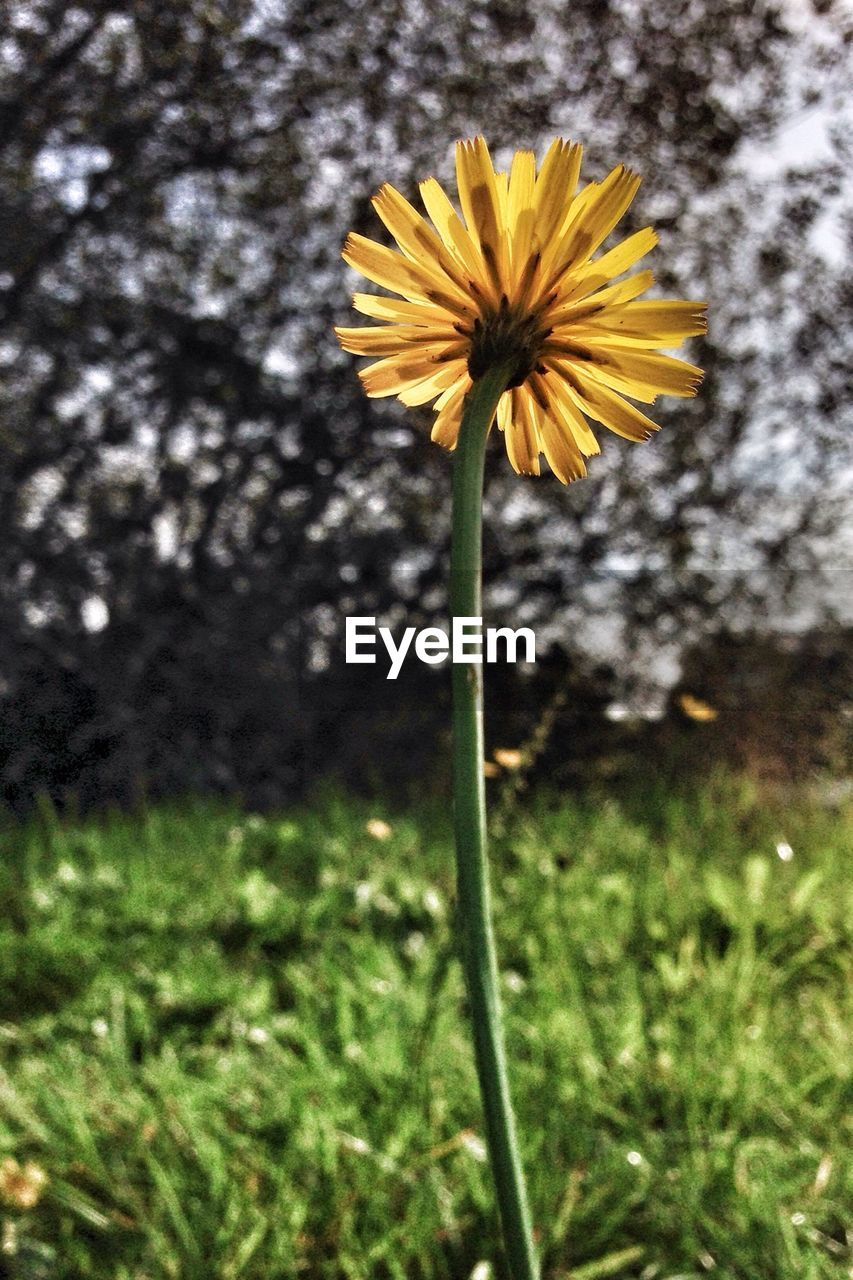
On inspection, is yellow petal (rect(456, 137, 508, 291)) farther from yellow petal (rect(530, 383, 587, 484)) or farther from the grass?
the grass

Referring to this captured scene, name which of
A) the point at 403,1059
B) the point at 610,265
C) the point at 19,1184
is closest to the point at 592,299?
the point at 610,265

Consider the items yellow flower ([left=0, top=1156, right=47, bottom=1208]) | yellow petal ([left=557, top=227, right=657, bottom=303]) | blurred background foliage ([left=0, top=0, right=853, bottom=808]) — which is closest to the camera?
yellow petal ([left=557, top=227, right=657, bottom=303])

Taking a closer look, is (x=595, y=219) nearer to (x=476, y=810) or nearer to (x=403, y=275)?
(x=403, y=275)

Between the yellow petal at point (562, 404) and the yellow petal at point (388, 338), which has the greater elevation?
the yellow petal at point (388, 338)

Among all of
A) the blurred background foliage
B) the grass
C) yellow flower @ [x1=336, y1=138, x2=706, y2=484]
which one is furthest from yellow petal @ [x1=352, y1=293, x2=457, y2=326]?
the blurred background foliage

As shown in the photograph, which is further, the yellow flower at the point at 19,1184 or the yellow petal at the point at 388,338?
the yellow flower at the point at 19,1184

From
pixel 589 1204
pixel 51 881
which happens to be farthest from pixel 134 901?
pixel 589 1204

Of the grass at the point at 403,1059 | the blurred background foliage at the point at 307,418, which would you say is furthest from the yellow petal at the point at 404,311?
the blurred background foliage at the point at 307,418

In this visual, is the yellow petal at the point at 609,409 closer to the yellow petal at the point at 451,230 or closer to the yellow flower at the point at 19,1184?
the yellow petal at the point at 451,230
